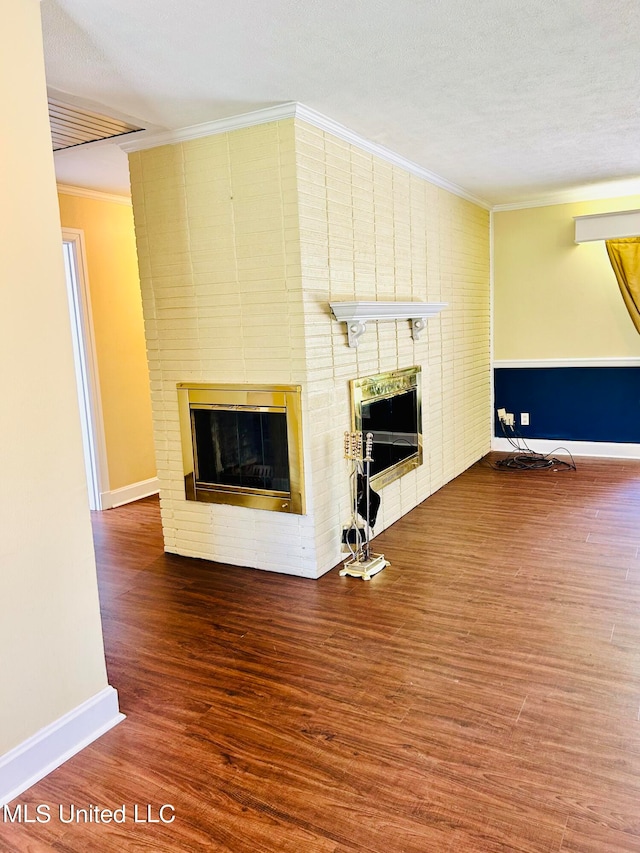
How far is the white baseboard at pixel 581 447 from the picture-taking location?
577cm

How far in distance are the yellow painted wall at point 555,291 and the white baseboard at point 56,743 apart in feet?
16.8

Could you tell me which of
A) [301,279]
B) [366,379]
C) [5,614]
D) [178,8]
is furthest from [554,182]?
[5,614]

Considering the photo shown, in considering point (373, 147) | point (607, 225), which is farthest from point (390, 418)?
point (607, 225)

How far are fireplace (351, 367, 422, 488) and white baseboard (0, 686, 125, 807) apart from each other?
199 cm

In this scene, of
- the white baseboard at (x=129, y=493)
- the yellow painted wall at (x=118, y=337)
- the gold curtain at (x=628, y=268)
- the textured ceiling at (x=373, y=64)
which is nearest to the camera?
the textured ceiling at (x=373, y=64)

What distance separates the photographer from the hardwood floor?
1701 millimetres

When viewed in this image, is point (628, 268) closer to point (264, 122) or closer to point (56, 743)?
point (264, 122)

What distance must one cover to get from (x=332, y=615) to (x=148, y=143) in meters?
2.67

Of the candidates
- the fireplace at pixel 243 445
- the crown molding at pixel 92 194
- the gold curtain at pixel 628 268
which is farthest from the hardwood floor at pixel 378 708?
the crown molding at pixel 92 194

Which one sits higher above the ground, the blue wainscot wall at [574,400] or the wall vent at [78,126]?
the wall vent at [78,126]

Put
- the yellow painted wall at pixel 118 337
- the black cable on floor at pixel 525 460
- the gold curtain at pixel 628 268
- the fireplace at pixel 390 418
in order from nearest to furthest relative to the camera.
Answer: the fireplace at pixel 390 418, the yellow painted wall at pixel 118 337, the gold curtain at pixel 628 268, the black cable on floor at pixel 525 460

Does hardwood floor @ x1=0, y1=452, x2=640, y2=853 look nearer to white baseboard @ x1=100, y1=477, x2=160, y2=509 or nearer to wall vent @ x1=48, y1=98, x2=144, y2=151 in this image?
white baseboard @ x1=100, y1=477, x2=160, y2=509

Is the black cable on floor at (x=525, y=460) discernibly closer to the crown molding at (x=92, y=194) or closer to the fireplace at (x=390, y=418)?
the fireplace at (x=390, y=418)

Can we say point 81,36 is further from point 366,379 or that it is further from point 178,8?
point 366,379
